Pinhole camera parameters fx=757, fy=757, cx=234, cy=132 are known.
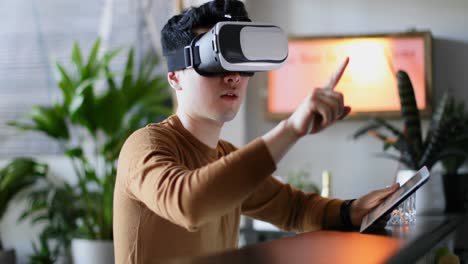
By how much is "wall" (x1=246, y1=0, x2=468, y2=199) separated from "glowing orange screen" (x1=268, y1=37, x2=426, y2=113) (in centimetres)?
9

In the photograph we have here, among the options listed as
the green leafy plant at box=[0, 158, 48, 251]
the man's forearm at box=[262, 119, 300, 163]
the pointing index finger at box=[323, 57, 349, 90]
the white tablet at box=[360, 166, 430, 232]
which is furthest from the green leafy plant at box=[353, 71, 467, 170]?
the green leafy plant at box=[0, 158, 48, 251]

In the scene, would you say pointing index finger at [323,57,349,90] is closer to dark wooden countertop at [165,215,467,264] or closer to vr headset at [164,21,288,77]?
vr headset at [164,21,288,77]

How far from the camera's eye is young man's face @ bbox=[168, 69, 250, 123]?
152cm

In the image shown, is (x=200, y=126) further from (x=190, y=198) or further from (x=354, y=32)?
(x=354, y=32)

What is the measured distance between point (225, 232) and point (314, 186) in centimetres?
257

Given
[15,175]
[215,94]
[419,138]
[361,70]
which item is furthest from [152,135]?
[15,175]

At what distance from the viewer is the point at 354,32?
4477mm

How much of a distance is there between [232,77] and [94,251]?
11.1 feet

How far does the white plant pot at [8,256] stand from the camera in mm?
4906

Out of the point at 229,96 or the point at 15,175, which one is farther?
the point at 15,175

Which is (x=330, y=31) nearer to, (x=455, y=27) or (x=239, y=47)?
(x=455, y=27)

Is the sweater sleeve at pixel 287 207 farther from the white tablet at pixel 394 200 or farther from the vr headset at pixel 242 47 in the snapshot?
the vr headset at pixel 242 47

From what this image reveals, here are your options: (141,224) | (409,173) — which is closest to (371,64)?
(409,173)

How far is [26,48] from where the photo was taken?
212 inches
